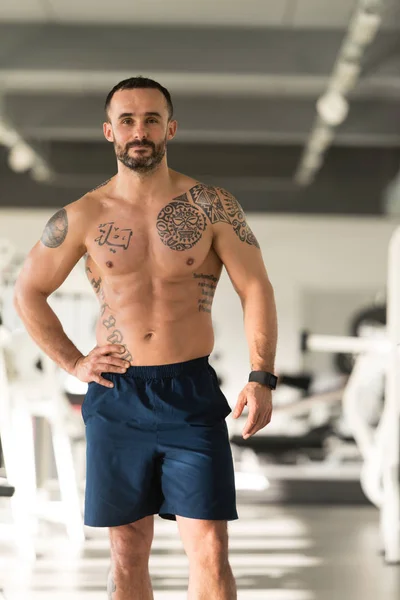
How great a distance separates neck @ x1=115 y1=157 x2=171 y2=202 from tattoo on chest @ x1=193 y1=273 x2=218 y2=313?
0.25 metres

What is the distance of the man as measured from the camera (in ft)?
7.80

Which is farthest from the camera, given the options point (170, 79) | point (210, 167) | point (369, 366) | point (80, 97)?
point (210, 167)

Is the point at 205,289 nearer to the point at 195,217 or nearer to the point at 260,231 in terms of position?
the point at 195,217

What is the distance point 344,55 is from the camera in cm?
723

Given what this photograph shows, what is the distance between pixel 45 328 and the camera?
2.59m

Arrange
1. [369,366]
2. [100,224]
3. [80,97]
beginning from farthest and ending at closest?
[80,97]
[369,366]
[100,224]

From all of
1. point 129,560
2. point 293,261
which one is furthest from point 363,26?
point 293,261

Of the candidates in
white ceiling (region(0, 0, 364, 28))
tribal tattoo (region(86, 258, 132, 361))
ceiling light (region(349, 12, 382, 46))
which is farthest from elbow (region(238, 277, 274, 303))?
white ceiling (region(0, 0, 364, 28))

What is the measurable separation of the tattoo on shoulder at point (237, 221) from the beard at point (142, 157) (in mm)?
218

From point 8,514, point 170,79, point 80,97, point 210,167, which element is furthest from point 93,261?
point 210,167

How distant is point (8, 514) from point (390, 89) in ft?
18.6

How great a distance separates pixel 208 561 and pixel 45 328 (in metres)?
0.75

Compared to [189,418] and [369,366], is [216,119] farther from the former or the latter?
[189,418]

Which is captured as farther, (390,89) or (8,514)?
(390,89)
